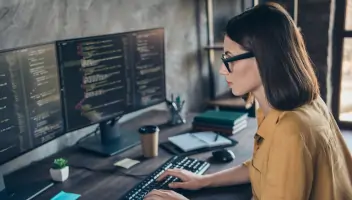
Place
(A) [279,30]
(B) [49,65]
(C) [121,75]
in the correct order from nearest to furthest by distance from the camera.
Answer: (A) [279,30] → (B) [49,65] → (C) [121,75]

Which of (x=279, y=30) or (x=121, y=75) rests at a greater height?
(x=279, y=30)

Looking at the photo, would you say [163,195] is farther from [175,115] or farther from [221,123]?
[175,115]

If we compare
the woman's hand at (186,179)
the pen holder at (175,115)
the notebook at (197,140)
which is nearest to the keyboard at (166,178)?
the woman's hand at (186,179)

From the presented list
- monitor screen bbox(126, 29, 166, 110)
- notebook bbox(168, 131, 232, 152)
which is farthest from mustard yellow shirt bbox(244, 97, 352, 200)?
monitor screen bbox(126, 29, 166, 110)

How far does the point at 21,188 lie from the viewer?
5.21ft

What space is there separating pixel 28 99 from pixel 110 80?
1.39 feet

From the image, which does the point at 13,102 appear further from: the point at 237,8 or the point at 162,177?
the point at 237,8

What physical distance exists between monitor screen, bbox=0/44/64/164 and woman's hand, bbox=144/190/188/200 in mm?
503

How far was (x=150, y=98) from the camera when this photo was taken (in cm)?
217

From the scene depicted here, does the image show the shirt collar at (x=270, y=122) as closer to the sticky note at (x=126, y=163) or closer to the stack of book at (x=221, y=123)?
the sticky note at (x=126, y=163)

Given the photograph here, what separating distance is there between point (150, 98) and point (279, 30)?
998mm

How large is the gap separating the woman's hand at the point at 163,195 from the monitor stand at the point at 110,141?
1.66ft

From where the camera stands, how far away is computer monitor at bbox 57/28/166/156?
1.77 meters

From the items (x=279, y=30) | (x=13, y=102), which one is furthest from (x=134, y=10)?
(x=279, y=30)
